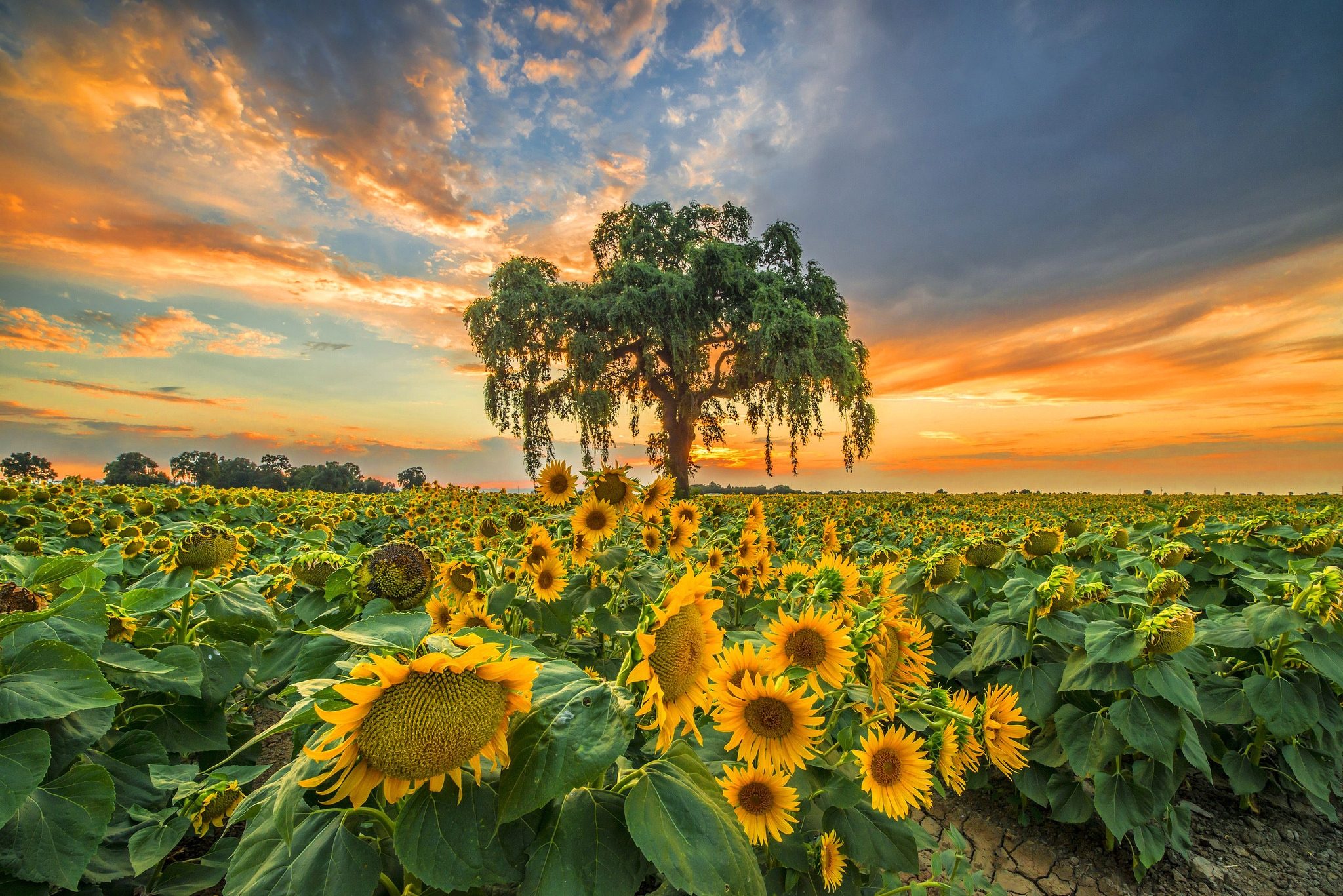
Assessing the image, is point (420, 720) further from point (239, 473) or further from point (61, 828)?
point (239, 473)

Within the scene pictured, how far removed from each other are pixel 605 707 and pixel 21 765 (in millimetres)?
1111

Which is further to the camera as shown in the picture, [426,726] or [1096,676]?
Result: [1096,676]

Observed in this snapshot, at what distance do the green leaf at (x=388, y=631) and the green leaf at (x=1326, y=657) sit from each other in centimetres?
318

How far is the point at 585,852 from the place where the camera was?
0.90 metres

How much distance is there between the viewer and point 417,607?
186 cm

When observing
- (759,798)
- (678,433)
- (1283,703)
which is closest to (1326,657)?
(1283,703)

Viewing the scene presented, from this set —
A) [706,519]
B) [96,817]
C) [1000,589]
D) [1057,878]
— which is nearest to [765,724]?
[96,817]

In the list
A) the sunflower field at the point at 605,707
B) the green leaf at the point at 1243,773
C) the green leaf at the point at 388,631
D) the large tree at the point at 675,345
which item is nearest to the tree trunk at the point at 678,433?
the large tree at the point at 675,345

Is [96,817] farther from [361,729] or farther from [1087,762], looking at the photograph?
[1087,762]

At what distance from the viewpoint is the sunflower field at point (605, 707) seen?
2.84ft

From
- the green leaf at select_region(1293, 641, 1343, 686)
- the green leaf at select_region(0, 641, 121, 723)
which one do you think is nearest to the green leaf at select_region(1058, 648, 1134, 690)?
the green leaf at select_region(1293, 641, 1343, 686)

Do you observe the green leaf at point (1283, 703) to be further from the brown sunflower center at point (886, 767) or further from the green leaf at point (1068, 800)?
the brown sunflower center at point (886, 767)

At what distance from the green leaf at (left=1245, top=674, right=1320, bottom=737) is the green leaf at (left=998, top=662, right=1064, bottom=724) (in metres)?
0.81

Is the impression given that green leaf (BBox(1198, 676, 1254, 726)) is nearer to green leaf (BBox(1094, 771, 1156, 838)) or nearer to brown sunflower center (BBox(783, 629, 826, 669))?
green leaf (BBox(1094, 771, 1156, 838))
